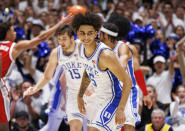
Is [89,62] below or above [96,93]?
above

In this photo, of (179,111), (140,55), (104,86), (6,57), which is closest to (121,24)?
(104,86)

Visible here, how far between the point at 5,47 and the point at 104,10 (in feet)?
18.9

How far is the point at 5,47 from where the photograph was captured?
16.9ft

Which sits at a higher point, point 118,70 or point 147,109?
point 118,70

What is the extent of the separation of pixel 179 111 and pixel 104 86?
9.67ft

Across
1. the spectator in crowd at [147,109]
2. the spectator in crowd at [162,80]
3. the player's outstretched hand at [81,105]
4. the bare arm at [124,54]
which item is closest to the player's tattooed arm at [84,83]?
the player's outstretched hand at [81,105]

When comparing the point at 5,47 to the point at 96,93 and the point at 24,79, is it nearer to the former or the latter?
the point at 96,93

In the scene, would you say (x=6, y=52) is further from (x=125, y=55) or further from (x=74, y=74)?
(x=125, y=55)

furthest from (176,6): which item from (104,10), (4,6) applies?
(4,6)

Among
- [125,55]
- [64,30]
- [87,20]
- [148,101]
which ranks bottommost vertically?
[148,101]

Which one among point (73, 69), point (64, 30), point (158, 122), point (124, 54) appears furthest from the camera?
point (158, 122)

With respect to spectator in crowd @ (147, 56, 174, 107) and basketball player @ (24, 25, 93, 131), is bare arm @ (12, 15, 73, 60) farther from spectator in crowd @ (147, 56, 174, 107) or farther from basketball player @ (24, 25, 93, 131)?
spectator in crowd @ (147, 56, 174, 107)

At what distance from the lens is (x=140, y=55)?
8.30 meters

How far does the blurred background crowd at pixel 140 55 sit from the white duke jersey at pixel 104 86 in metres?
1.75
